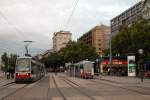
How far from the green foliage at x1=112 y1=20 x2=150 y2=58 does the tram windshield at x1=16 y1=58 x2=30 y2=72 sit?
29463 mm

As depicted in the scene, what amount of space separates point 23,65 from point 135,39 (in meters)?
30.2

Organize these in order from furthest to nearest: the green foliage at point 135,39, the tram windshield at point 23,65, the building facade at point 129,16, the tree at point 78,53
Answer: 1. the building facade at point 129,16
2. the tree at point 78,53
3. the green foliage at point 135,39
4. the tram windshield at point 23,65

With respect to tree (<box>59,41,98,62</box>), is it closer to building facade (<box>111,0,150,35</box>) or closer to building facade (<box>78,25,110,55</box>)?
building facade (<box>111,0,150,35</box>)

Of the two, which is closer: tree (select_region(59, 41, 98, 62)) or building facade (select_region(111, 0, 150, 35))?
tree (select_region(59, 41, 98, 62))

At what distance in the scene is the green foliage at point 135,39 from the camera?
7138cm

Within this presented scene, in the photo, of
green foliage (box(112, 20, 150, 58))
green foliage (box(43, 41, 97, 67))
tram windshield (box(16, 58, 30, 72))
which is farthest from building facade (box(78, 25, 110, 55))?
tram windshield (box(16, 58, 30, 72))

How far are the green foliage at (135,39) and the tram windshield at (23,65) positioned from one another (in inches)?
1160

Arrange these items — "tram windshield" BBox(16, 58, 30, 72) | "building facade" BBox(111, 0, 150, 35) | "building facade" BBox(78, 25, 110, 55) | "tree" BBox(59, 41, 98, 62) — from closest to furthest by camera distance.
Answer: "tram windshield" BBox(16, 58, 30, 72) < "tree" BBox(59, 41, 98, 62) < "building facade" BBox(111, 0, 150, 35) < "building facade" BBox(78, 25, 110, 55)

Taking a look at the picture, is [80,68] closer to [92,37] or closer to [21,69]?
[21,69]

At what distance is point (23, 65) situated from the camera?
4691cm

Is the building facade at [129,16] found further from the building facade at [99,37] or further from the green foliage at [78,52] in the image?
the building facade at [99,37]

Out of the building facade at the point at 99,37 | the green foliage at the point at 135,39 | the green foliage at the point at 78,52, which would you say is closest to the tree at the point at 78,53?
the green foliage at the point at 78,52

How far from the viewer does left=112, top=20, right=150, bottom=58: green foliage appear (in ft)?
234

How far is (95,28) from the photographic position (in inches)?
7549
